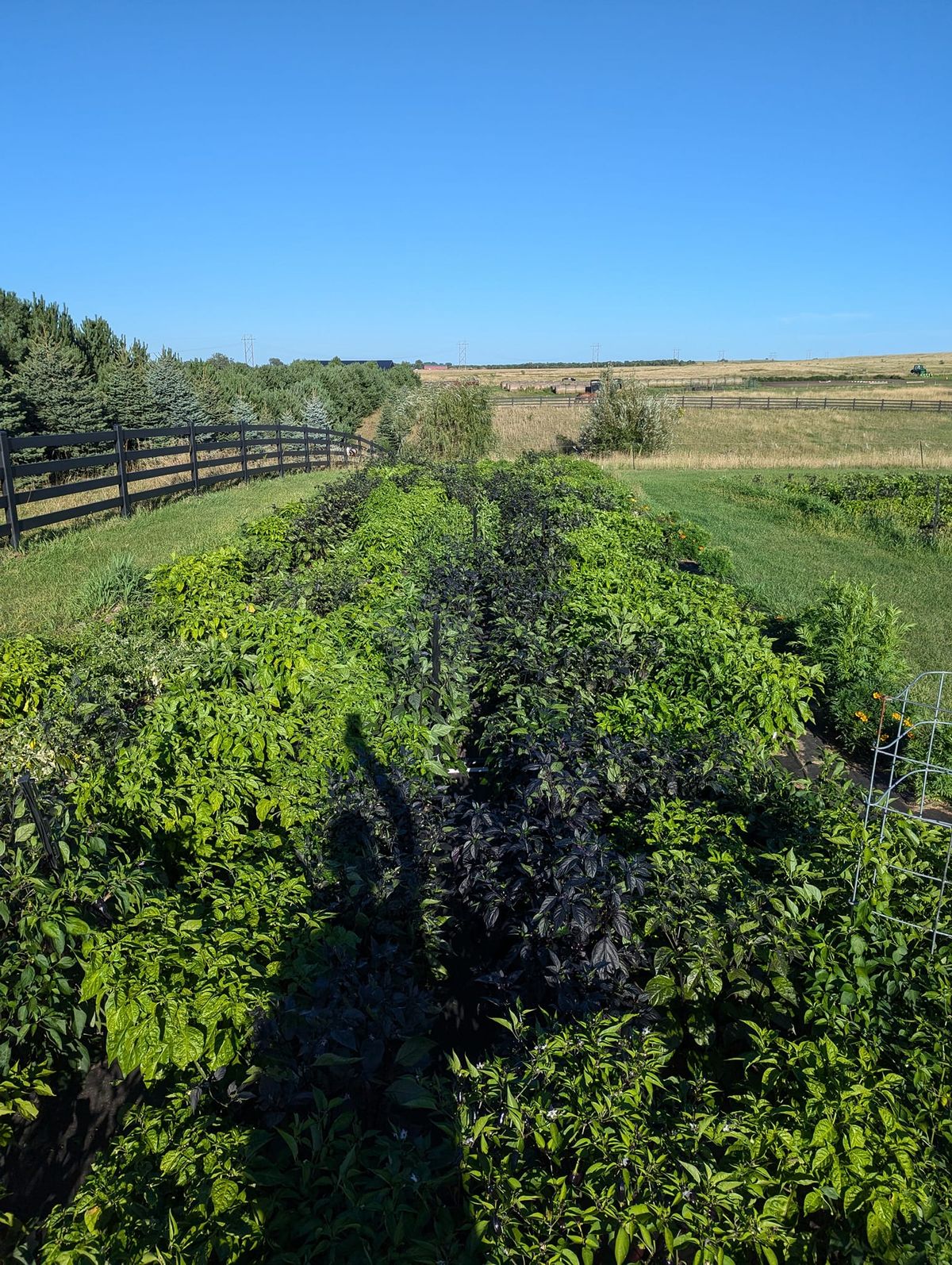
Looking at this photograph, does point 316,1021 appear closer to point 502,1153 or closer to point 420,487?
point 502,1153

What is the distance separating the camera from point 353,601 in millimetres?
5910

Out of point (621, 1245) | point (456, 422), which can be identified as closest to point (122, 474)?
point (621, 1245)

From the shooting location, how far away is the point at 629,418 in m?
28.9

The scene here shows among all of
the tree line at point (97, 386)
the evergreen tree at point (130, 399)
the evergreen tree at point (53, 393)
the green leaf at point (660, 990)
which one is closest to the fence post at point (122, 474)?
the tree line at point (97, 386)

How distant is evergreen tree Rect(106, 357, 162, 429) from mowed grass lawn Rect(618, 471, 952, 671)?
17.2 m

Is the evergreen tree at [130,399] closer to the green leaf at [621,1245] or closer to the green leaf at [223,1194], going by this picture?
the green leaf at [223,1194]

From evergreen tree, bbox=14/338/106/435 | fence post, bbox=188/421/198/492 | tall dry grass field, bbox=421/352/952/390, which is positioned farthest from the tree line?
tall dry grass field, bbox=421/352/952/390

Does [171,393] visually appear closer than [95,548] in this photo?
No

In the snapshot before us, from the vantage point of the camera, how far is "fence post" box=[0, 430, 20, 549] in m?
8.52

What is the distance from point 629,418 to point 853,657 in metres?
23.6

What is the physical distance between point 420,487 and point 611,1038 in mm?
9934

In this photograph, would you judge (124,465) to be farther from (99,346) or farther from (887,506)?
(99,346)

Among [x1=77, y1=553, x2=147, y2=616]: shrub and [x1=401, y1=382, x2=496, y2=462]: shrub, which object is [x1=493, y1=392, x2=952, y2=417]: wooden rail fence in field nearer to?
[x1=401, y1=382, x2=496, y2=462]: shrub

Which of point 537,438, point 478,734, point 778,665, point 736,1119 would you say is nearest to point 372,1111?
point 736,1119
